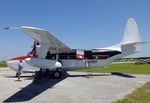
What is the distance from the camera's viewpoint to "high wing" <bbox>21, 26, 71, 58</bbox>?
529 inches

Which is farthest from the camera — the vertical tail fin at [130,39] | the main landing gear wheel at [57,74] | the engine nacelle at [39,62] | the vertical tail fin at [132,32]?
the vertical tail fin at [132,32]

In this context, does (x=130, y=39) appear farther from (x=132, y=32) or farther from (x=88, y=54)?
(x=88, y=54)

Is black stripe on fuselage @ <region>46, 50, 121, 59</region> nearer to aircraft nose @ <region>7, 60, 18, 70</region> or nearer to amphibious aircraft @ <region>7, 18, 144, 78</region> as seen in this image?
amphibious aircraft @ <region>7, 18, 144, 78</region>

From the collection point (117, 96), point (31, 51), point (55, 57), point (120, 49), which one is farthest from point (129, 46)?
point (117, 96)

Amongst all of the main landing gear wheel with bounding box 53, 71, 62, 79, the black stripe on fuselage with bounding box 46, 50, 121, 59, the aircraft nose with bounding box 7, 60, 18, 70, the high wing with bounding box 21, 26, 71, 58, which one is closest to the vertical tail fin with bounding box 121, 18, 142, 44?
the black stripe on fuselage with bounding box 46, 50, 121, 59

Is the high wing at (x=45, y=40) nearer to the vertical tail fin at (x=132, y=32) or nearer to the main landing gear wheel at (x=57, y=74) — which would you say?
the main landing gear wheel at (x=57, y=74)

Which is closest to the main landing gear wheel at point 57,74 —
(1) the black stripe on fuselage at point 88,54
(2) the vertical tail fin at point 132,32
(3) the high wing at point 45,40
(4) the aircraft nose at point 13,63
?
(1) the black stripe on fuselage at point 88,54

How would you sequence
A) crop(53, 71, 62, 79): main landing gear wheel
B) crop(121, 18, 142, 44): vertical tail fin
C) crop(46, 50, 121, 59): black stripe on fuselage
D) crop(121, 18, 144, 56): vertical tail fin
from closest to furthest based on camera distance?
crop(53, 71, 62, 79): main landing gear wheel
crop(46, 50, 121, 59): black stripe on fuselage
crop(121, 18, 144, 56): vertical tail fin
crop(121, 18, 142, 44): vertical tail fin

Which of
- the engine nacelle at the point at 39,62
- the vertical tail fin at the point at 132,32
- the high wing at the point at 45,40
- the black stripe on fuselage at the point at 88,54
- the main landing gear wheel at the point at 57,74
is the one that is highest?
the vertical tail fin at the point at 132,32

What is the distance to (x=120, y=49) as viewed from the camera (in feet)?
81.0

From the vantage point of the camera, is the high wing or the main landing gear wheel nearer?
the high wing

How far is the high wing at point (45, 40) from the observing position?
13.4 m

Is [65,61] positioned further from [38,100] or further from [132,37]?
[38,100]

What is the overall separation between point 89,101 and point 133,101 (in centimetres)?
184
